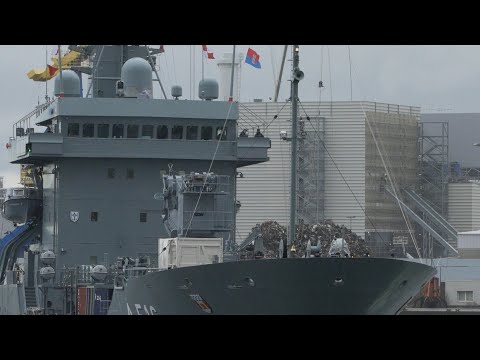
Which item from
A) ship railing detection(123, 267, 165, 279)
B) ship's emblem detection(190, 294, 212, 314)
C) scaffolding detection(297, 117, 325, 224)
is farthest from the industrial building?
ship's emblem detection(190, 294, 212, 314)

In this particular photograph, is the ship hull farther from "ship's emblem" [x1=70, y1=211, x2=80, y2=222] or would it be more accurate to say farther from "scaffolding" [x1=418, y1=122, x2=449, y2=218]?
"scaffolding" [x1=418, y1=122, x2=449, y2=218]

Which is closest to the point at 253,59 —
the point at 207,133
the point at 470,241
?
the point at 207,133

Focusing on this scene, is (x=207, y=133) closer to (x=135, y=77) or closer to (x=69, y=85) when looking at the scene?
(x=135, y=77)

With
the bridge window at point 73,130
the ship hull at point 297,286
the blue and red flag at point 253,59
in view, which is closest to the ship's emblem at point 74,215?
the bridge window at point 73,130

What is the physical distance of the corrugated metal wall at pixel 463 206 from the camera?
321 ft

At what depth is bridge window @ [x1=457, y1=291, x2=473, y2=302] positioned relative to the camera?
70.2 metres

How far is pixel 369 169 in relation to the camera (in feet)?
306

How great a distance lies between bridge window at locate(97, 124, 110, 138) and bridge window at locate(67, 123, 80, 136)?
24.1 inches

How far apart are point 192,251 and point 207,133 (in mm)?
7552

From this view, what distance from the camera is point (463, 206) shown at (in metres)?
97.9

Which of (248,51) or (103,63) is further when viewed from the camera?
(248,51)
